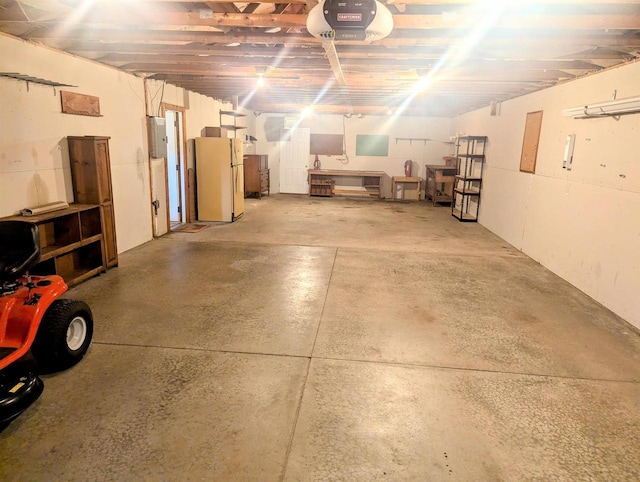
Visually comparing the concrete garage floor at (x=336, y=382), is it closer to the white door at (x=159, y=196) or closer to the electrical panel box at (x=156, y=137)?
the white door at (x=159, y=196)

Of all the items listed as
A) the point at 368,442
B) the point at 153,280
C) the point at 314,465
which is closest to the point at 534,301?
the point at 368,442

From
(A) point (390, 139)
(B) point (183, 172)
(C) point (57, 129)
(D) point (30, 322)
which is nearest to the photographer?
(D) point (30, 322)

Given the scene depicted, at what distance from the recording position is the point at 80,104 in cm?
452

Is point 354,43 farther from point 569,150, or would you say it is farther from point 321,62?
point 569,150

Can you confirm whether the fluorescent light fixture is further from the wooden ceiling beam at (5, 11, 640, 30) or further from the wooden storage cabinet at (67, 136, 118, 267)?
the wooden storage cabinet at (67, 136, 118, 267)

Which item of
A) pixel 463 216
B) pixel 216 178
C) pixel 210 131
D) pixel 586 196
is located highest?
pixel 210 131

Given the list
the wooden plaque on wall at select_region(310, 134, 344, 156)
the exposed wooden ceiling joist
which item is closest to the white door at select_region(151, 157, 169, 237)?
the exposed wooden ceiling joist

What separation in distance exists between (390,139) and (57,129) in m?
9.19

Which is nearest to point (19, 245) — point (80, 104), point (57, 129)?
point (57, 129)

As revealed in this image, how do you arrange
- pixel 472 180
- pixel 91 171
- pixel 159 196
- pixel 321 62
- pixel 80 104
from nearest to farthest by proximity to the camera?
pixel 91 171 → pixel 80 104 → pixel 321 62 → pixel 159 196 → pixel 472 180

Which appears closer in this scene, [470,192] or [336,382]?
[336,382]

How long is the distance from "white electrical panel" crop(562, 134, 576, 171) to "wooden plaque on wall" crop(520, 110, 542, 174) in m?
0.88

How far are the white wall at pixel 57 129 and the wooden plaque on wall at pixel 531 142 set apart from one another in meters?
5.58

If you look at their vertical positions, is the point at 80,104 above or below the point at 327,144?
above
